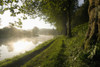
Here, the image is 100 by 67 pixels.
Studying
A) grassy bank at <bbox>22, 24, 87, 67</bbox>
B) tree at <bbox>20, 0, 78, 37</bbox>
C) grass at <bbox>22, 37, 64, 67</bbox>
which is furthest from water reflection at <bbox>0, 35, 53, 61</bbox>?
tree at <bbox>20, 0, 78, 37</bbox>

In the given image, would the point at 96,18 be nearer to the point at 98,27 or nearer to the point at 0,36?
the point at 98,27

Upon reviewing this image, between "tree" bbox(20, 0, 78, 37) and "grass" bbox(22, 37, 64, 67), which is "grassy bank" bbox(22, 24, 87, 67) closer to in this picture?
"grass" bbox(22, 37, 64, 67)

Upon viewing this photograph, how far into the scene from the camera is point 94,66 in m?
3.71

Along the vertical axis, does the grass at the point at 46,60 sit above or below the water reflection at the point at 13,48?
above

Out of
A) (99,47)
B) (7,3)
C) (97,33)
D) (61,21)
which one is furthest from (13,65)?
(61,21)

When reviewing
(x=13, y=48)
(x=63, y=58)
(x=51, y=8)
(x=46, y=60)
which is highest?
(x=51, y=8)

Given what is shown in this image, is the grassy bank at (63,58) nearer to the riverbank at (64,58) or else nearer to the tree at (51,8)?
the riverbank at (64,58)

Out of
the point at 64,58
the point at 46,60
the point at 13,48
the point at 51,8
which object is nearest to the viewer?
the point at 64,58

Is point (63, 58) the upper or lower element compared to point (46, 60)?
upper

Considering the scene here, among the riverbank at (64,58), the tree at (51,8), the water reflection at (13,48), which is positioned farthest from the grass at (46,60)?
the water reflection at (13,48)

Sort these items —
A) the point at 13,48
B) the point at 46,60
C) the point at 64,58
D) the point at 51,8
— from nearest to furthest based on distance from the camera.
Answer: the point at 64,58
the point at 46,60
the point at 51,8
the point at 13,48

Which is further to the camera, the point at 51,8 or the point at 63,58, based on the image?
the point at 51,8

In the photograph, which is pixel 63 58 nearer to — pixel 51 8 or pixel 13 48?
pixel 51 8

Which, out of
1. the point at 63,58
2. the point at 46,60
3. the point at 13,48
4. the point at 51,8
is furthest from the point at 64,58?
the point at 13,48
